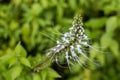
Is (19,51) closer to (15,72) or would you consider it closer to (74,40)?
(15,72)

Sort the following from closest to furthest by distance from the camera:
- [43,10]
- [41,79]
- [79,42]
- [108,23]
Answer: [79,42] → [41,79] → [108,23] → [43,10]

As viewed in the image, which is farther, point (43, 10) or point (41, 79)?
point (43, 10)

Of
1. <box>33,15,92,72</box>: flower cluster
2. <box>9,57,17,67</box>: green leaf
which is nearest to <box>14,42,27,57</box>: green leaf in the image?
<box>9,57,17,67</box>: green leaf

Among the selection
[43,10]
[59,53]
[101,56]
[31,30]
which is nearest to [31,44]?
[31,30]

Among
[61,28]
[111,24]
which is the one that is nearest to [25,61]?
[61,28]

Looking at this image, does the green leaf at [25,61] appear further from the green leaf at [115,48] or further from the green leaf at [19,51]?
the green leaf at [115,48]

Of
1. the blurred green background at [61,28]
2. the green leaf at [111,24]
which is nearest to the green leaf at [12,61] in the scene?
the blurred green background at [61,28]

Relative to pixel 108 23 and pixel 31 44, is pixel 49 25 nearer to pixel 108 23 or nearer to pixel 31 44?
pixel 31 44
